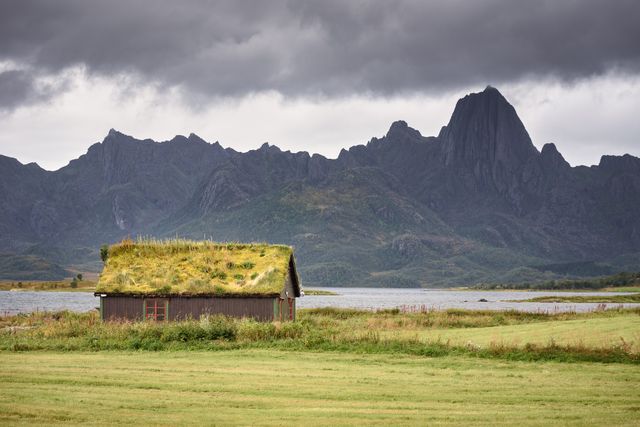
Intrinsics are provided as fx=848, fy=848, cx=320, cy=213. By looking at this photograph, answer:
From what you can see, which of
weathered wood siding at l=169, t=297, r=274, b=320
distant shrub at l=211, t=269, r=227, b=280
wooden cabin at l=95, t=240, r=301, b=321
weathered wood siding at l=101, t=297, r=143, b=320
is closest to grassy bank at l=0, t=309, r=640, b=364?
weathered wood siding at l=101, t=297, r=143, b=320

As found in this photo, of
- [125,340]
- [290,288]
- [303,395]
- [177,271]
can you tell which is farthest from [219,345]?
[290,288]

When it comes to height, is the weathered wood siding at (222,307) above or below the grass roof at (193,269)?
below

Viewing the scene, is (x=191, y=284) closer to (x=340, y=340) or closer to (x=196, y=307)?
(x=196, y=307)

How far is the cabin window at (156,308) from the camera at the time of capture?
54719 mm

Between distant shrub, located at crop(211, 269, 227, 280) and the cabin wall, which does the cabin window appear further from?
distant shrub, located at crop(211, 269, 227, 280)

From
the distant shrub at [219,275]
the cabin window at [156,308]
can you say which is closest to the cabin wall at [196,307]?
the cabin window at [156,308]

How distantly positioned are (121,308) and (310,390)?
32470 mm

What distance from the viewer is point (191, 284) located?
55.0 metres

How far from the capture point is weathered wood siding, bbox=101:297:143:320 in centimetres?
5484

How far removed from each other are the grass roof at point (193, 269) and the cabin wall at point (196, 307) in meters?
0.53

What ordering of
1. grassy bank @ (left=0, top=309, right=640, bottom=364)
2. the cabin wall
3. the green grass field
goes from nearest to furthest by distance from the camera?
the green grass field < grassy bank @ (left=0, top=309, right=640, bottom=364) < the cabin wall

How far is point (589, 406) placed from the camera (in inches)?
891

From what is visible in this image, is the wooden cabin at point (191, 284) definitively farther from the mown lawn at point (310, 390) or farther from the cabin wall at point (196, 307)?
the mown lawn at point (310, 390)

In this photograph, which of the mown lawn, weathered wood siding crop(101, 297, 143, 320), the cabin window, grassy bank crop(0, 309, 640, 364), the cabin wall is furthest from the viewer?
weathered wood siding crop(101, 297, 143, 320)
